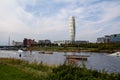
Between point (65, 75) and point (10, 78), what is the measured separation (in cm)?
644

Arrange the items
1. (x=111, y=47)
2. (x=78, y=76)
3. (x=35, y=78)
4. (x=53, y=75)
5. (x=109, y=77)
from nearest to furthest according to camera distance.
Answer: (x=109, y=77)
(x=78, y=76)
(x=53, y=75)
(x=35, y=78)
(x=111, y=47)

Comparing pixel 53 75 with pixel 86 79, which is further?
pixel 53 75

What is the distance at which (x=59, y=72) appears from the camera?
821 inches

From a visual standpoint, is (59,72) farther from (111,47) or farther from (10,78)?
(111,47)

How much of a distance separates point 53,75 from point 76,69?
203cm

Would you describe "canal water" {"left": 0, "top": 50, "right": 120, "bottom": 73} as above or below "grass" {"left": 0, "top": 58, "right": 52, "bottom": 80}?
below

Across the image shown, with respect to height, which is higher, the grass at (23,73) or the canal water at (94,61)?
the grass at (23,73)

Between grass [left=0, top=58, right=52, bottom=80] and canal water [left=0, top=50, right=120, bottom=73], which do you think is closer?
grass [left=0, top=58, right=52, bottom=80]

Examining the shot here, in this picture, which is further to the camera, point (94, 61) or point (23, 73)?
point (94, 61)

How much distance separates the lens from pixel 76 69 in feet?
69.4

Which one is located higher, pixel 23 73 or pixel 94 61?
pixel 23 73

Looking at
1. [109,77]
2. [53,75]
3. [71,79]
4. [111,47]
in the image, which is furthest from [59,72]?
[111,47]

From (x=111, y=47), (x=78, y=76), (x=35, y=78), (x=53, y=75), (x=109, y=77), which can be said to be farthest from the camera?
(x=111, y=47)

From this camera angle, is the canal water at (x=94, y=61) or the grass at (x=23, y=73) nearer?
the grass at (x=23, y=73)
